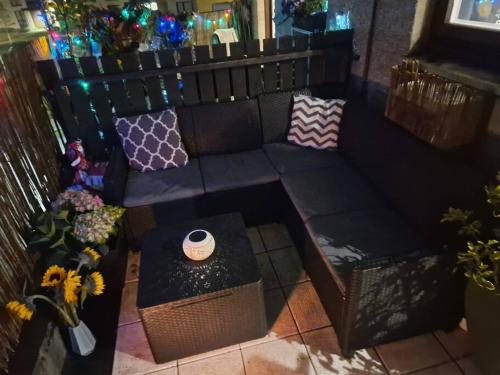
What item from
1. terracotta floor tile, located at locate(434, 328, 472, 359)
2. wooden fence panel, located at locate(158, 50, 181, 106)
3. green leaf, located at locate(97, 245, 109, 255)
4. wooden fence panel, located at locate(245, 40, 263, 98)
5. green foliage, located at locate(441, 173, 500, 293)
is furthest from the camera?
wooden fence panel, located at locate(245, 40, 263, 98)

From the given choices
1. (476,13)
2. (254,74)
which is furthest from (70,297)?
(476,13)

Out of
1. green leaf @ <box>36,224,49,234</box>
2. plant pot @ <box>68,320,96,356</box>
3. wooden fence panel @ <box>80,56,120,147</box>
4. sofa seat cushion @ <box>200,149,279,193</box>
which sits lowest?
plant pot @ <box>68,320,96,356</box>

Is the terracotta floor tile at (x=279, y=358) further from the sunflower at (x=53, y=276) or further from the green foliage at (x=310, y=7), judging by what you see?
the green foliage at (x=310, y=7)

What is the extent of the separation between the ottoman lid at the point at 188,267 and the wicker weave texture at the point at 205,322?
0.04 metres

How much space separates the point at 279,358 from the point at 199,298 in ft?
1.88

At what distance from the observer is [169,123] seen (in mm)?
2451

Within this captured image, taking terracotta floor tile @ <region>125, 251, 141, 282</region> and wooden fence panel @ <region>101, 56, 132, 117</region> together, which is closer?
terracotta floor tile @ <region>125, 251, 141, 282</region>

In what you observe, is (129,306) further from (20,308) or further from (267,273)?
(267,273)

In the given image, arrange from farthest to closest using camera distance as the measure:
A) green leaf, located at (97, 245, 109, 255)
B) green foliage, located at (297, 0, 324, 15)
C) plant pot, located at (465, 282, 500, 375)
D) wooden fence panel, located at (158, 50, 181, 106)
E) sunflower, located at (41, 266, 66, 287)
→ green foliage, located at (297, 0, 324, 15), wooden fence panel, located at (158, 50, 181, 106), green leaf, located at (97, 245, 109, 255), sunflower, located at (41, 266, 66, 287), plant pot, located at (465, 282, 500, 375)

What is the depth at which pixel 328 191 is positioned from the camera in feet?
6.77

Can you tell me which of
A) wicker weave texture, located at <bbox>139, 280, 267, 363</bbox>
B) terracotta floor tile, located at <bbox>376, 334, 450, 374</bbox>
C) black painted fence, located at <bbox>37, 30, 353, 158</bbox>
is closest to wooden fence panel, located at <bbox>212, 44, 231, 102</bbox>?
black painted fence, located at <bbox>37, 30, 353, 158</bbox>

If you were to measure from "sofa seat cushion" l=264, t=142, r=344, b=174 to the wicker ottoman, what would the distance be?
2.80ft

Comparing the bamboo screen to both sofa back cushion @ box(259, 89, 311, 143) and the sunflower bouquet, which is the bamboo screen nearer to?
the sunflower bouquet

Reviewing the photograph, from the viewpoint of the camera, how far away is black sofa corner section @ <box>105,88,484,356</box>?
4.59 ft
